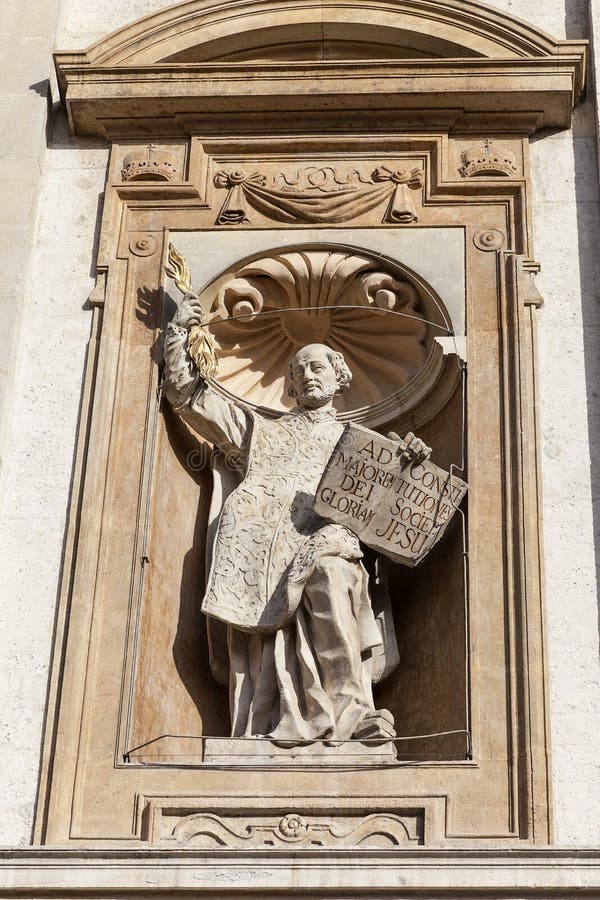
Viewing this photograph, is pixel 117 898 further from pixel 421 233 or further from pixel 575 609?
pixel 421 233

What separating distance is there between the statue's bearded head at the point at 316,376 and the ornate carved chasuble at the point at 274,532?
0.25 ft

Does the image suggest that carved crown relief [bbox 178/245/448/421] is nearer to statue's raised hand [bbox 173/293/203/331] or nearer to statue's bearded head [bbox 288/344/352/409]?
statue's bearded head [bbox 288/344/352/409]

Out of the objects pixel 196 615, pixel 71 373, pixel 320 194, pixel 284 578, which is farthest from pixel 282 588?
pixel 320 194

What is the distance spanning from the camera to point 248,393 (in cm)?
946

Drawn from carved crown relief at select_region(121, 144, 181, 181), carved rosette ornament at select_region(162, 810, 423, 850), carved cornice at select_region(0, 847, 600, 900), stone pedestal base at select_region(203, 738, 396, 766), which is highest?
carved crown relief at select_region(121, 144, 181, 181)

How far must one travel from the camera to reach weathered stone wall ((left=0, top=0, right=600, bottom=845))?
7684mm

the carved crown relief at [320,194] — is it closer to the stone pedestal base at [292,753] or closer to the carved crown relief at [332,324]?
the carved crown relief at [332,324]

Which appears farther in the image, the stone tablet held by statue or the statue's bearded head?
the statue's bearded head

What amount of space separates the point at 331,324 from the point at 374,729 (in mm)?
2468

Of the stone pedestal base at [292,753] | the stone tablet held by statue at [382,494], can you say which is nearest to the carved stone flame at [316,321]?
the stone tablet held by statue at [382,494]

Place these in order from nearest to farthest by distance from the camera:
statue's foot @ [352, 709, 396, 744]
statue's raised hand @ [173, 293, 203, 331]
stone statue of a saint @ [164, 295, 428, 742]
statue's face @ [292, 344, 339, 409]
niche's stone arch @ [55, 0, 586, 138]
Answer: statue's foot @ [352, 709, 396, 744]
stone statue of a saint @ [164, 295, 428, 742]
statue's raised hand @ [173, 293, 203, 331]
statue's face @ [292, 344, 339, 409]
niche's stone arch @ [55, 0, 586, 138]

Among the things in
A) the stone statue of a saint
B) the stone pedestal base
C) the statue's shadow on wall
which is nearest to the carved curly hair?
the stone statue of a saint

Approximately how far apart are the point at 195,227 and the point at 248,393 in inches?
33.5

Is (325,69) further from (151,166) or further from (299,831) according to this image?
(299,831)
